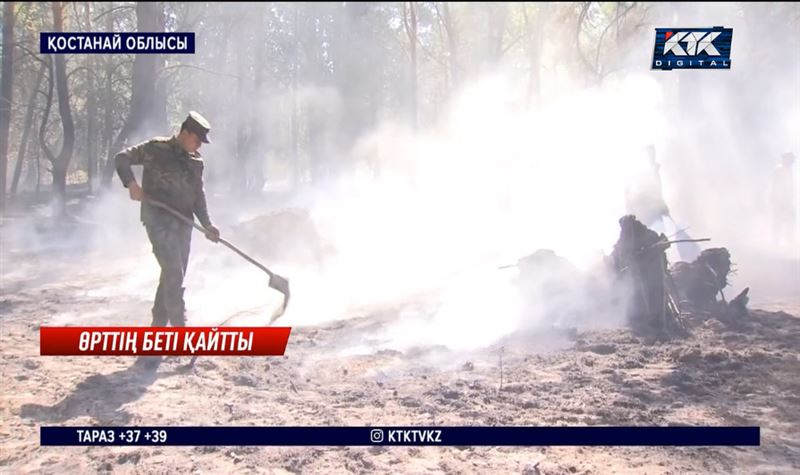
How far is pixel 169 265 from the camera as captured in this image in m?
4.84

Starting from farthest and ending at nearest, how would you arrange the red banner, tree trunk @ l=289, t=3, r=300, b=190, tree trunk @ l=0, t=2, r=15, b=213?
tree trunk @ l=0, t=2, r=15, b=213 → tree trunk @ l=289, t=3, r=300, b=190 → the red banner

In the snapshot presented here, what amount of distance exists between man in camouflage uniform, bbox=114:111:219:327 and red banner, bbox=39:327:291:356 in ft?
2.64

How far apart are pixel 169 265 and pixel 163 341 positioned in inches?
40.5

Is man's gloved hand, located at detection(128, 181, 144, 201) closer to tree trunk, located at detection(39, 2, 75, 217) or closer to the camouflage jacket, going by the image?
the camouflage jacket

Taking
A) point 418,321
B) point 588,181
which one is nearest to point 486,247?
point 588,181

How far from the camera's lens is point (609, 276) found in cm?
712

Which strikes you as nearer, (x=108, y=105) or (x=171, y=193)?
(x=171, y=193)

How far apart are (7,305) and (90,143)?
763 centimetres

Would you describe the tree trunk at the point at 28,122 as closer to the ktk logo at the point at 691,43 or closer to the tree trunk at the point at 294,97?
the tree trunk at the point at 294,97

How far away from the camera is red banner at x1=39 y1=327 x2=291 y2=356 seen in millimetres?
3275

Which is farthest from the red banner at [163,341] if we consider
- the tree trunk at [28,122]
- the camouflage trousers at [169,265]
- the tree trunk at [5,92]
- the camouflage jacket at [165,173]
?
the tree trunk at [5,92]

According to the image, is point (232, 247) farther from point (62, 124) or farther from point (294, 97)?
point (294, 97)

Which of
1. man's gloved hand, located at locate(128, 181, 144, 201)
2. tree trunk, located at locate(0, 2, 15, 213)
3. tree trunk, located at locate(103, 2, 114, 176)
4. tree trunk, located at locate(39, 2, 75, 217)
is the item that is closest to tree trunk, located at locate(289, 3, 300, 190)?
man's gloved hand, located at locate(128, 181, 144, 201)

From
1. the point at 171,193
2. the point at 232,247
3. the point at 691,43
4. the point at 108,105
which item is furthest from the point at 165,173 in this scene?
the point at 108,105
